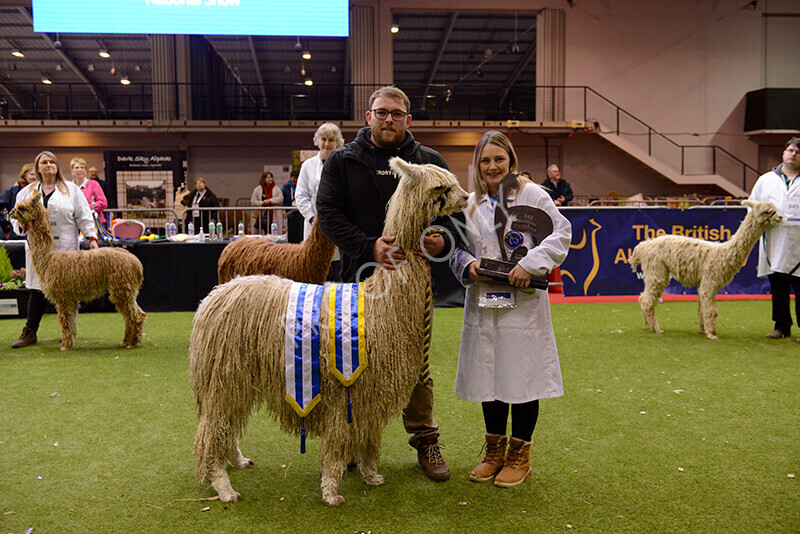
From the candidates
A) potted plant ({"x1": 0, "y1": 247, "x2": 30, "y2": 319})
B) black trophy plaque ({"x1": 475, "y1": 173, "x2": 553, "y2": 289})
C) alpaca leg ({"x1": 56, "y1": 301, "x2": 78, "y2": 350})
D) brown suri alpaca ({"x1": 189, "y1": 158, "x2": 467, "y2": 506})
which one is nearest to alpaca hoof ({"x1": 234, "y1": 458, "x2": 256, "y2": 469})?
brown suri alpaca ({"x1": 189, "y1": 158, "x2": 467, "y2": 506})

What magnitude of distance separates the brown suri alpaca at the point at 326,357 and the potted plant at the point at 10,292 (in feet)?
20.1

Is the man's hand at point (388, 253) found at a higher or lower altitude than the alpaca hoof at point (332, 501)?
higher

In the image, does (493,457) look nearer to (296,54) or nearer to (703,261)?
(703,261)

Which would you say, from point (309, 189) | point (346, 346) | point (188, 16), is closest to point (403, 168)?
point (346, 346)

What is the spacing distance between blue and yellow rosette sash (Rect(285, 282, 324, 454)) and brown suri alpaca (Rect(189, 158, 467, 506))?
32 millimetres

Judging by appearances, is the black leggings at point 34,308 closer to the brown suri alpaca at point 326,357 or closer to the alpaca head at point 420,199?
the brown suri alpaca at point 326,357

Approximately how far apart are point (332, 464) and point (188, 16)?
12006 mm

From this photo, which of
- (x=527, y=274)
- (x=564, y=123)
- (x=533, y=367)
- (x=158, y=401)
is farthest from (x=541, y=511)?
(x=564, y=123)

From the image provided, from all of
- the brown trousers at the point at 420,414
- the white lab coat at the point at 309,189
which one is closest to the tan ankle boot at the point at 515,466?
the brown trousers at the point at 420,414

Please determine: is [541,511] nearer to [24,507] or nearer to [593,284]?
[24,507]

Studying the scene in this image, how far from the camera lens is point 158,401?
423 cm

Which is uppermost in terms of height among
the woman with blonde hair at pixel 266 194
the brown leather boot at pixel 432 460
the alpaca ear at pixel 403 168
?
the woman with blonde hair at pixel 266 194

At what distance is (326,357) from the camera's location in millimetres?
2645

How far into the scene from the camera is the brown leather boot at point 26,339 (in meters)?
5.90
